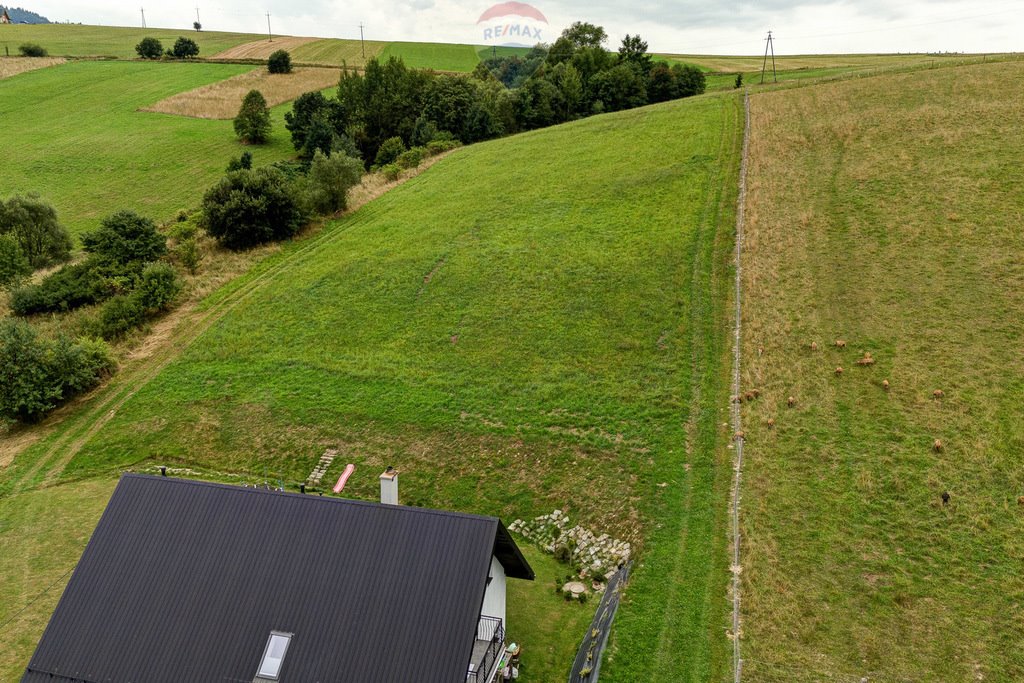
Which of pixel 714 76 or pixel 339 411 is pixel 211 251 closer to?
pixel 339 411

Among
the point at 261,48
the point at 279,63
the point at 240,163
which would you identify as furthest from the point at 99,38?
the point at 240,163

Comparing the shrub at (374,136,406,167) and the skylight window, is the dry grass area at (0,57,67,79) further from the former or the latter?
the skylight window

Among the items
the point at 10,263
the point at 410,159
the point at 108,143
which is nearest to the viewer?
the point at 10,263

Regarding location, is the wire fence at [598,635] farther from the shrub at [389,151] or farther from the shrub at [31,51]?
the shrub at [31,51]

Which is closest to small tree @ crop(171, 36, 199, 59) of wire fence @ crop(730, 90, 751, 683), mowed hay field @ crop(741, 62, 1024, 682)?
wire fence @ crop(730, 90, 751, 683)

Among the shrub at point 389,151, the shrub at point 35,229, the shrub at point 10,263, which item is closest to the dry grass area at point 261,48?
the shrub at point 389,151

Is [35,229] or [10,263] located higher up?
[35,229]

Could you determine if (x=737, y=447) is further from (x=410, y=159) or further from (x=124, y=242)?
(x=410, y=159)
